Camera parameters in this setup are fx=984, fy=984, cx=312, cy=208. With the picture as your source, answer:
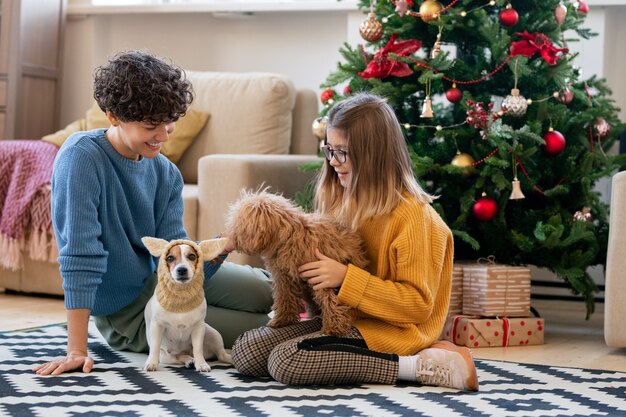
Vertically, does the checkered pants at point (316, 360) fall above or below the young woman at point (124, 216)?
below

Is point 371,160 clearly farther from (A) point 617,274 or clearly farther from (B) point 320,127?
(B) point 320,127

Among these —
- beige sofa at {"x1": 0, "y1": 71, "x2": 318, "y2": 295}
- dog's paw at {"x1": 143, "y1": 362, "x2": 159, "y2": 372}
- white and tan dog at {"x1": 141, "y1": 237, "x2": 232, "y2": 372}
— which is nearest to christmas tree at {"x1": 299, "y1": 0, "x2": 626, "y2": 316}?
beige sofa at {"x1": 0, "y1": 71, "x2": 318, "y2": 295}

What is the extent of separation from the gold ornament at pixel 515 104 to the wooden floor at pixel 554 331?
28.3 inches

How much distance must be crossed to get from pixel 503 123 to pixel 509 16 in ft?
1.14

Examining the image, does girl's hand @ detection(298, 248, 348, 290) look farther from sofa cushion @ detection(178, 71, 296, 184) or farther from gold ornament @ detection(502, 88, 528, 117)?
sofa cushion @ detection(178, 71, 296, 184)

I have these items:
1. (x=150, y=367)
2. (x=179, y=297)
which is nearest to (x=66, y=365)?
(x=150, y=367)

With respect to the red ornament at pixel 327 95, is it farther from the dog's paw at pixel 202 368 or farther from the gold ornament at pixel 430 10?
the dog's paw at pixel 202 368

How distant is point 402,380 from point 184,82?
0.86m

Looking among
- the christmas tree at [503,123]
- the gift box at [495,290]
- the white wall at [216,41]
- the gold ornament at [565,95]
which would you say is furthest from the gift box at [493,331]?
the white wall at [216,41]

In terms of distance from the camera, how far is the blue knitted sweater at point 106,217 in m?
2.22

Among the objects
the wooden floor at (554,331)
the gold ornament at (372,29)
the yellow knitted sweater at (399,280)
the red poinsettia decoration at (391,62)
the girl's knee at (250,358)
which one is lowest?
the wooden floor at (554,331)

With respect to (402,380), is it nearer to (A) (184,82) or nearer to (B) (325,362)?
(B) (325,362)

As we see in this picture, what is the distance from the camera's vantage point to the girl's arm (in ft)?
7.16

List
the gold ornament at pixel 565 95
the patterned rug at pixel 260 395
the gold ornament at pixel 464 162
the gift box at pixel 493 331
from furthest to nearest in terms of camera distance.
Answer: the gold ornament at pixel 565 95, the gold ornament at pixel 464 162, the gift box at pixel 493 331, the patterned rug at pixel 260 395
